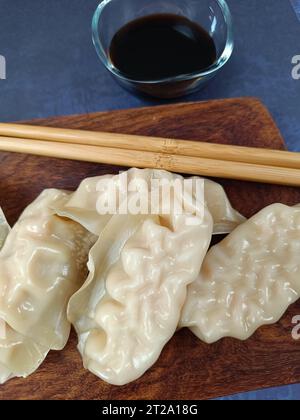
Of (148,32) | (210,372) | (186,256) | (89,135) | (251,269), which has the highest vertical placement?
(148,32)

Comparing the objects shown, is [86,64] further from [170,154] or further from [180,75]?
[170,154]

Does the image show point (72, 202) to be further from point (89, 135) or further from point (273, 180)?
point (273, 180)

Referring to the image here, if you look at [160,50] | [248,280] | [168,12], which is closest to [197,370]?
[248,280]

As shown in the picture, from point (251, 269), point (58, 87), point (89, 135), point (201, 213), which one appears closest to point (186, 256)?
point (201, 213)

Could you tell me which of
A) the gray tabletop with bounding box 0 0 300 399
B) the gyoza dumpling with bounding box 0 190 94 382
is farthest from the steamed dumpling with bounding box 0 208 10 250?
the gray tabletop with bounding box 0 0 300 399

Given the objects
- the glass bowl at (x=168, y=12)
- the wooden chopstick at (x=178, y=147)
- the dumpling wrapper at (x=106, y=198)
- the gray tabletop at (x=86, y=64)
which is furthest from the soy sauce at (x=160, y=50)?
the dumpling wrapper at (x=106, y=198)

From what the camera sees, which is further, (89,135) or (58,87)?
(58,87)

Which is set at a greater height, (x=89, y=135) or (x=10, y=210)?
(x=89, y=135)
